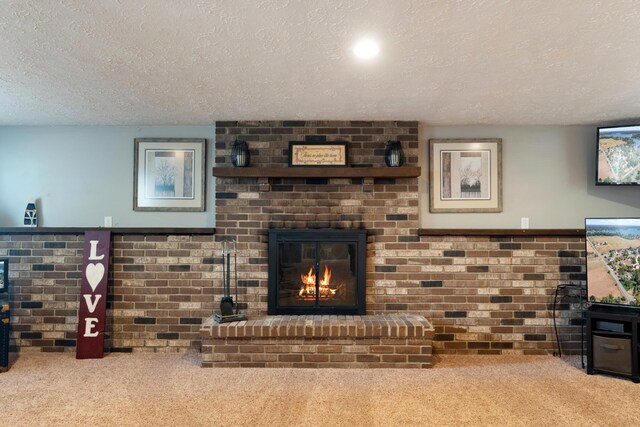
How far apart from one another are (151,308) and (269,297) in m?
1.12

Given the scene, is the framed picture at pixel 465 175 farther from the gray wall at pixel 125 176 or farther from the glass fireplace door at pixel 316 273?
the glass fireplace door at pixel 316 273

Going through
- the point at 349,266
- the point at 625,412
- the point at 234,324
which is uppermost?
the point at 349,266

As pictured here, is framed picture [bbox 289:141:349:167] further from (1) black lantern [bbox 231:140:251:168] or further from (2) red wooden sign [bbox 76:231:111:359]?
(2) red wooden sign [bbox 76:231:111:359]

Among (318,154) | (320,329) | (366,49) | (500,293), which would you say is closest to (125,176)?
(318,154)

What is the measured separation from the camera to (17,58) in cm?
232

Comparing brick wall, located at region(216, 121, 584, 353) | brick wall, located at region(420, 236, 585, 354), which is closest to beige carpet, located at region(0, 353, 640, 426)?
brick wall, located at region(420, 236, 585, 354)

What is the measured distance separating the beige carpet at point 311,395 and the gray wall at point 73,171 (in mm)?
1356

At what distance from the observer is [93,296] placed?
3725 millimetres

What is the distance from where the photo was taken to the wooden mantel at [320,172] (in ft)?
11.8

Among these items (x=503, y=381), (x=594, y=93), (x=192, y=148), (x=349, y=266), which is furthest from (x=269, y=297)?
(x=594, y=93)

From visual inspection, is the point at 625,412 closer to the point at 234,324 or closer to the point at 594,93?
the point at 594,93

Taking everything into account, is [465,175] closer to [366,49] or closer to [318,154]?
[318,154]

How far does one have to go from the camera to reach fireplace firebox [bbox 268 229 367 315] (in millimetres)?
3707

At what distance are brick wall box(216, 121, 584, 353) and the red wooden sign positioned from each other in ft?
3.58
